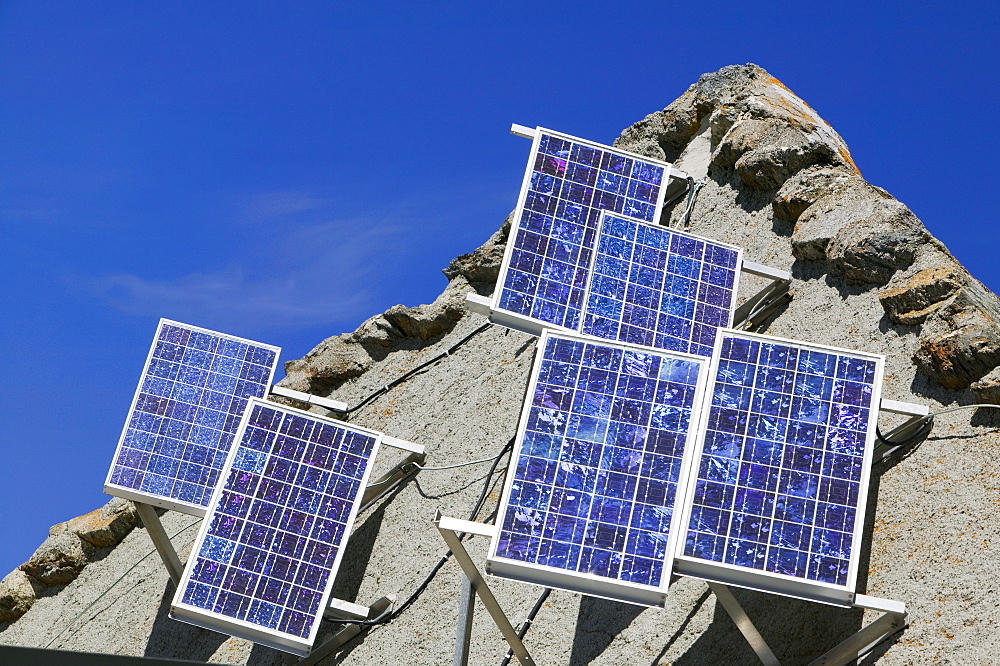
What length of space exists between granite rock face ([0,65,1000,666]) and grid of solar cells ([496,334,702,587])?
1829 mm

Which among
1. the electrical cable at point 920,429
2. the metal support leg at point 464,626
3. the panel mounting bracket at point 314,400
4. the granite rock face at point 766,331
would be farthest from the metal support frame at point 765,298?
the panel mounting bracket at point 314,400

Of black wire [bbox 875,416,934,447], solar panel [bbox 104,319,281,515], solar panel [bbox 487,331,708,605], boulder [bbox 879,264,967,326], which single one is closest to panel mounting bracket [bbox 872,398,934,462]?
black wire [bbox 875,416,934,447]

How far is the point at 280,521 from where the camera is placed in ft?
33.5

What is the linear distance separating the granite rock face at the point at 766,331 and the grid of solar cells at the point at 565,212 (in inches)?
61.1

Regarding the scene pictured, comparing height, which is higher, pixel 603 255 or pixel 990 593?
pixel 603 255

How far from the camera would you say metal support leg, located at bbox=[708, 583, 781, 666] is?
7406 millimetres

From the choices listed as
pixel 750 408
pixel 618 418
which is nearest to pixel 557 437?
pixel 618 418

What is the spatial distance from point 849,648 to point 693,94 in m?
10.1

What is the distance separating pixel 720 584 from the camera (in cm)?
727

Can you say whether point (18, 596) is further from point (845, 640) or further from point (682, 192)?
point (845, 640)

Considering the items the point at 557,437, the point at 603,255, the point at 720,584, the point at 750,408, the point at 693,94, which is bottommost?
the point at 720,584

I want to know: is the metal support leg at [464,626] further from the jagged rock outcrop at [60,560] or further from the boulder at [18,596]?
the boulder at [18,596]

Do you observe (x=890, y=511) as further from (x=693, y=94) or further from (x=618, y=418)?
(x=693, y=94)

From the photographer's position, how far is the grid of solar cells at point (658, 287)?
9.84 metres
